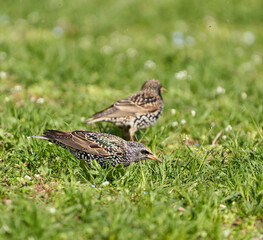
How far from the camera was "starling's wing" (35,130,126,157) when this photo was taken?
6094 millimetres

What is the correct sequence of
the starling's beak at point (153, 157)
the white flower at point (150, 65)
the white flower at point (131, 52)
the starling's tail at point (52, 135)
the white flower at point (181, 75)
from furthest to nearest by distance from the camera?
the white flower at point (131, 52)
the white flower at point (150, 65)
the white flower at point (181, 75)
the starling's beak at point (153, 157)
the starling's tail at point (52, 135)

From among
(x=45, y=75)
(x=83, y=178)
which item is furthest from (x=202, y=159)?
(x=45, y=75)

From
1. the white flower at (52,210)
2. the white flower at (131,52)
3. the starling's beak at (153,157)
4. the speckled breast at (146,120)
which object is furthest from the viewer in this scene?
the white flower at (131,52)

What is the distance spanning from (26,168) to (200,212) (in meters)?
2.62

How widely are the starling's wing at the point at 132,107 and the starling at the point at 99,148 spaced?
125 centimetres

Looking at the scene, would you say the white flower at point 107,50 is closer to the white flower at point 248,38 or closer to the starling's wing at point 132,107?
the starling's wing at point 132,107

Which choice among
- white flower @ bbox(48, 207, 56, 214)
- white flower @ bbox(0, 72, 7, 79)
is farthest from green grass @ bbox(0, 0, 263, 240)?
white flower @ bbox(0, 72, 7, 79)

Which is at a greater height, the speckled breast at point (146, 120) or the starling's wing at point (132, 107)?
the starling's wing at point (132, 107)

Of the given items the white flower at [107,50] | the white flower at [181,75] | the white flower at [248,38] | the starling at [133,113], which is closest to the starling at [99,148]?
the starling at [133,113]

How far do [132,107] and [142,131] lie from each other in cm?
67

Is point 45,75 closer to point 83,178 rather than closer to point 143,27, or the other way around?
point 83,178

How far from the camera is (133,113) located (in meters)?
7.89

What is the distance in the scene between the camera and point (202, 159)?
615cm

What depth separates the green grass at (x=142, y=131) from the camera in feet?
15.6
